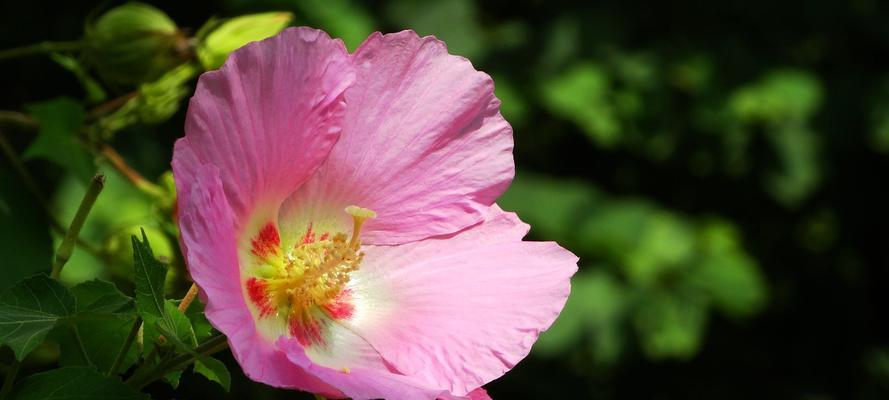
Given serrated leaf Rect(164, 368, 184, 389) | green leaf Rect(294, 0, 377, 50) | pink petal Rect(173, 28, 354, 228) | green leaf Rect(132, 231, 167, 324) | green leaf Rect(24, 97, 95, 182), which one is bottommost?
green leaf Rect(294, 0, 377, 50)

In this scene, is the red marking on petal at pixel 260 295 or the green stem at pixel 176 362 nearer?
the green stem at pixel 176 362

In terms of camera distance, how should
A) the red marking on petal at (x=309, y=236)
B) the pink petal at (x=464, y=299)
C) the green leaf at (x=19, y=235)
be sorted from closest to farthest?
the pink petal at (x=464, y=299), the red marking on petal at (x=309, y=236), the green leaf at (x=19, y=235)

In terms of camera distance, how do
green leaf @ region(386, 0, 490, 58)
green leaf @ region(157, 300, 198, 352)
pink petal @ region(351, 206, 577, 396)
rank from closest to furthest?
green leaf @ region(157, 300, 198, 352) < pink petal @ region(351, 206, 577, 396) < green leaf @ region(386, 0, 490, 58)

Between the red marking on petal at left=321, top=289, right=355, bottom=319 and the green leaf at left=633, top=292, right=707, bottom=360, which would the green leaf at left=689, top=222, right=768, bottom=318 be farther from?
the red marking on petal at left=321, top=289, right=355, bottom=319

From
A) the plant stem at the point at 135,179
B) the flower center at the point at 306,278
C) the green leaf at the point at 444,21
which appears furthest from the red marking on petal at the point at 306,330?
the green leaf at the point at 444,21

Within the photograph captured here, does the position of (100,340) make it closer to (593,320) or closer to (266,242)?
(266,242)

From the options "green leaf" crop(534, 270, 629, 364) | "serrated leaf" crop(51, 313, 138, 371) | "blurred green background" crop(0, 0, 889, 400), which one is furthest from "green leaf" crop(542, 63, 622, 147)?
"serrated leaf" crop(51, 313, 138, 371)

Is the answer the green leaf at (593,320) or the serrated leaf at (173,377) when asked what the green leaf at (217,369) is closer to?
the serrated leaf at (173,377)
